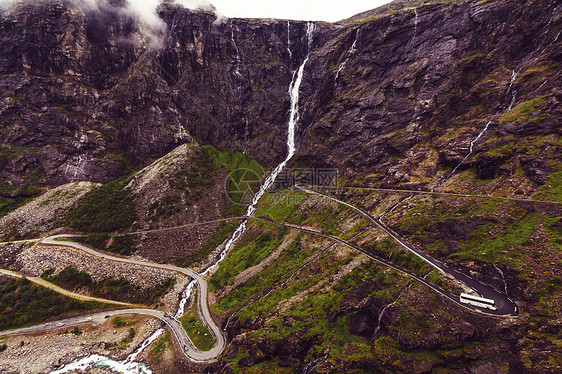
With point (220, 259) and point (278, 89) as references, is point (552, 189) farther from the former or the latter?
point (278, 89)

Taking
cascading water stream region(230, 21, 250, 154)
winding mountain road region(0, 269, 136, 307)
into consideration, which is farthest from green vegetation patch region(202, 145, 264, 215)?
winding mountain road region(0, 269, 136, 307)

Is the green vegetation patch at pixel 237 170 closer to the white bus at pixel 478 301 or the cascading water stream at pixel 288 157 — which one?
the cascading water stream at pixel 288 157

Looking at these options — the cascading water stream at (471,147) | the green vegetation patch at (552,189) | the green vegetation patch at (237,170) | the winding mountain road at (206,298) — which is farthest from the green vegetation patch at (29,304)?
the green vegetation patch at (552,189)

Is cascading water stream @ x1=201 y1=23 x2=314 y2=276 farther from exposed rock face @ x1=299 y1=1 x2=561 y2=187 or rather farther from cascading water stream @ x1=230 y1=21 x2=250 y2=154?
cascading water stream @ x1=230 y1=21 x2=250 y2=154

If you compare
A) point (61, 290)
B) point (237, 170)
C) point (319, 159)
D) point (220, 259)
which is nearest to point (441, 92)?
point (319, 159)

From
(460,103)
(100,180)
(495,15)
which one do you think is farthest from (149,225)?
(495,15)
